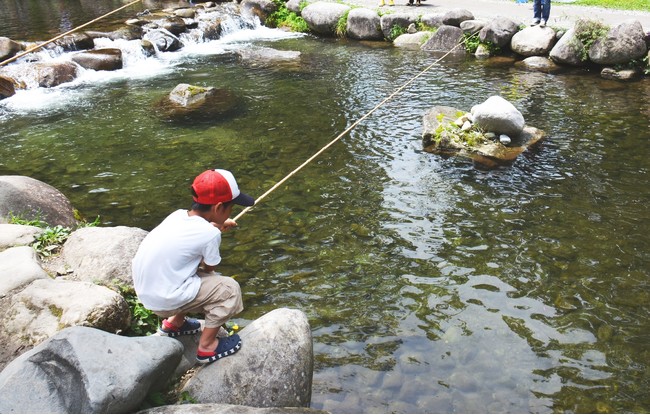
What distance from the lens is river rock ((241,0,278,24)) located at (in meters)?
24.4

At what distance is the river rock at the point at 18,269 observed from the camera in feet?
17.0

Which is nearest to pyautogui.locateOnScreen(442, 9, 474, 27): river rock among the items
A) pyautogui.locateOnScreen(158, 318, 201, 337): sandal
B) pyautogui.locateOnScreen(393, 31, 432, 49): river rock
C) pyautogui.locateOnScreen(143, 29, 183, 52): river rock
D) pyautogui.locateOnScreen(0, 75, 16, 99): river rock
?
pyautogui.locateOnScreen(393, 31, 432, 49): river rock

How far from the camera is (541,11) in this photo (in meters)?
17.0

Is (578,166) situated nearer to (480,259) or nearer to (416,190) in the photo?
(416,190)

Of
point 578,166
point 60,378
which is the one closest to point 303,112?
point 578,166

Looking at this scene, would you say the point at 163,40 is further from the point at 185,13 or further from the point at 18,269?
the point at 18,269

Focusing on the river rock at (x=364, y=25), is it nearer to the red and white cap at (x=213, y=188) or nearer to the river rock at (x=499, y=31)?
the river rock at (x=499, y=31)

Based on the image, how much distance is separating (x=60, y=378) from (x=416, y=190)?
6.18 metres

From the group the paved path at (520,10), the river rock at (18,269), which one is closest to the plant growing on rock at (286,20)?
the paved path at (520,10)

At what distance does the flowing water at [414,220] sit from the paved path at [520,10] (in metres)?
4.31

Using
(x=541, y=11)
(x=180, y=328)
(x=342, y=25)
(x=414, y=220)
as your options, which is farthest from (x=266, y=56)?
(x=180, y=328)

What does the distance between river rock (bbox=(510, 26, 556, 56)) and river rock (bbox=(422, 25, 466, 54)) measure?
1960mm

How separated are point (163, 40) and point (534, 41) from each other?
12.7m

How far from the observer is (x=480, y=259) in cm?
691
